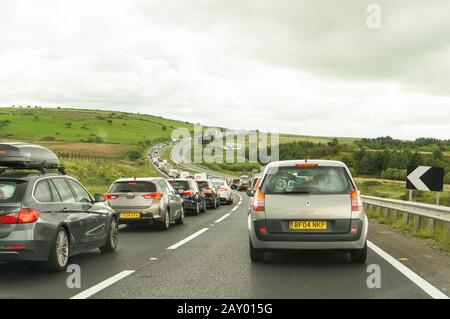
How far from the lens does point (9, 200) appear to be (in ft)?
26.6

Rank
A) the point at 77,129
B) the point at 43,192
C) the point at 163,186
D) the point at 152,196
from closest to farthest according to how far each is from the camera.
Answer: the point at 43,192, the point at 152,196, the point at 163,186, the point at 77,129

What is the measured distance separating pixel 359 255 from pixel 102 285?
4.11 metres

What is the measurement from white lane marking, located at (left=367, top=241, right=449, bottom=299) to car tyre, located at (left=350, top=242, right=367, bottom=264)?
0.48 m

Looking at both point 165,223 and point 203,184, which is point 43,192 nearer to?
point 165,223

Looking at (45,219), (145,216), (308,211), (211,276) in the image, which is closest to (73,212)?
(45,219)

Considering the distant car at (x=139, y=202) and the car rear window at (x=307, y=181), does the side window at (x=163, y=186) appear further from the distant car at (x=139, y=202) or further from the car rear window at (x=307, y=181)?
the car rear window at (x=307, y=181)

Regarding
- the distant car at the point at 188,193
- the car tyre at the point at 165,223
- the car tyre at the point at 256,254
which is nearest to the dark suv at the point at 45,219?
the car tyre at the point at 256,254

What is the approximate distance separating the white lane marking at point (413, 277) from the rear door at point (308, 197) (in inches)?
41.8

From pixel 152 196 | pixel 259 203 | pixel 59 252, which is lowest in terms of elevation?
pixel 59 252

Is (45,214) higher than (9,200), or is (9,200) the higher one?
(9,200)

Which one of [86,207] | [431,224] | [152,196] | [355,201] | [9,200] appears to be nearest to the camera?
[9,200]

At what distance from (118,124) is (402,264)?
16808cm

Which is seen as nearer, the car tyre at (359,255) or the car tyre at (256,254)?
the car tyre at (359,255)

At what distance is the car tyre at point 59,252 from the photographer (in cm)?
829
